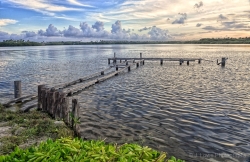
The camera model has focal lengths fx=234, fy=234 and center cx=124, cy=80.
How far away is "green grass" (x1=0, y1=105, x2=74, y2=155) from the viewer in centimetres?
818

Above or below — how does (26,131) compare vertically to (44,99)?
below

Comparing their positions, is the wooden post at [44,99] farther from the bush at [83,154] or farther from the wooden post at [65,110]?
the bush at [83,154]

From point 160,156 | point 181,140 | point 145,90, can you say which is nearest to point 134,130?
point 181,140

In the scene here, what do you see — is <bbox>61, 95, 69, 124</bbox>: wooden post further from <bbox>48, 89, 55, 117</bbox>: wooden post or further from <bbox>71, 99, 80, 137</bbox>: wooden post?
<bbox>48, 89, 55, 117</bbox>: wooden post

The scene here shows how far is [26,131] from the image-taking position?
9133mm

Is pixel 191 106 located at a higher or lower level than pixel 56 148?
lower

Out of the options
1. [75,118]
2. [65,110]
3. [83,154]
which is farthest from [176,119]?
[83,154]

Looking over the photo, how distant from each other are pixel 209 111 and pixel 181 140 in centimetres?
485

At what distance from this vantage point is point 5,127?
32.8 feet

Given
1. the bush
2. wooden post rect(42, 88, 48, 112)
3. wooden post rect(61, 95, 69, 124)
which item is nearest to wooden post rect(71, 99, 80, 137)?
wooden post rect(61, 95, 69, 124)

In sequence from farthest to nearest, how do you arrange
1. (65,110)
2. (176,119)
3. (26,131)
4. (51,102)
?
(176,119) → (51,102) → (65,110) → (26,131)

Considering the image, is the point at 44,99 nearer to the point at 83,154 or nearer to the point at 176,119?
the point at 176,119

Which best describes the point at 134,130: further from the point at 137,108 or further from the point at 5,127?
the point at 5,127

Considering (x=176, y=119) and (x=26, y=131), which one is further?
(x=176, y=119)
